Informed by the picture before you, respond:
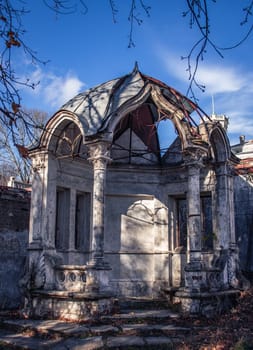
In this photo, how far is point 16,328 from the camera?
885cm

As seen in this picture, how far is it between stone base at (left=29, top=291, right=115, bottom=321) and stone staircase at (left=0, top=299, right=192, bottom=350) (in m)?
0.24

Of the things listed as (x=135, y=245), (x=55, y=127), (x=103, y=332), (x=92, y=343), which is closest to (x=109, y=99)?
(x=55, y=127)

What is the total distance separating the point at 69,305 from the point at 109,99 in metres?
4.98

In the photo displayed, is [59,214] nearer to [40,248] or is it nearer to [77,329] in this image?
[40,248]

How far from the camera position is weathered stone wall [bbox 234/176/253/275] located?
13.2 metres

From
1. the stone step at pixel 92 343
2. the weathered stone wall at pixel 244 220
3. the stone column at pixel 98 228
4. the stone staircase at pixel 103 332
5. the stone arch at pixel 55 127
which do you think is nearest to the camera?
the stone step at pixel 92 343

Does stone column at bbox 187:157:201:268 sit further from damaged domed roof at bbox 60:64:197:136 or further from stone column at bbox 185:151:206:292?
damaged domed roof at bbox 60:64:197:136

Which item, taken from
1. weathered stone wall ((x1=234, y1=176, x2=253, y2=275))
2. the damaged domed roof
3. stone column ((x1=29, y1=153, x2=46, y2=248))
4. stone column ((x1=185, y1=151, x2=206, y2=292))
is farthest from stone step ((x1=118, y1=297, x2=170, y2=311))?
the damaged domed roof

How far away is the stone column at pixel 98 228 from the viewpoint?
9211mm

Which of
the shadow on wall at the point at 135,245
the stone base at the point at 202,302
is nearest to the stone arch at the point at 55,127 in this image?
the shadow on wall at the point at 135,245

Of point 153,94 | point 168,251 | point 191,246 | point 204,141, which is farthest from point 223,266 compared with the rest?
point 153,94

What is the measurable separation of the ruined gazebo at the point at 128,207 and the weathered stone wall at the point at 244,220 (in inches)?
40.1

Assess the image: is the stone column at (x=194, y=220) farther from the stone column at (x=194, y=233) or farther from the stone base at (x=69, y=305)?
the stone base at (x=69, y=305)

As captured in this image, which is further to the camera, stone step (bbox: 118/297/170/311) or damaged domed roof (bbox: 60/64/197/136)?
stone step (bbox: 118/297/170/311)
